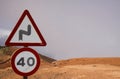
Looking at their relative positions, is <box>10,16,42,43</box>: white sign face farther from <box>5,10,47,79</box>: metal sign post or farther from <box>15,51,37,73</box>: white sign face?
<box>15,51,37,73</box>: white sign face

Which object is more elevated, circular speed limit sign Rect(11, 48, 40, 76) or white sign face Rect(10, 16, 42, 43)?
white sign face Rect(10, 16, 42, 43)

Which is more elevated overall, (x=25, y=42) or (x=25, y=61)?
(x=25, y=42)

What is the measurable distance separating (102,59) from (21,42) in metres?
39.6

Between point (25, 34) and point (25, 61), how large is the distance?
0.50 meters

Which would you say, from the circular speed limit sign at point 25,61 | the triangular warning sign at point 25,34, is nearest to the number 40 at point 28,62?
the circular speed limit sign at point 25,61

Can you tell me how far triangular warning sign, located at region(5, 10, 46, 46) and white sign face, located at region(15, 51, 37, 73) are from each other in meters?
0.19

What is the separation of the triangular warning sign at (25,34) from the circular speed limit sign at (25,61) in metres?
0.15

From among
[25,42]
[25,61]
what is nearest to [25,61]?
[25,61]

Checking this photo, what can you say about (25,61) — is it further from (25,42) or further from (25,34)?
(25,34)

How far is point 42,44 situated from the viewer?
6305mm

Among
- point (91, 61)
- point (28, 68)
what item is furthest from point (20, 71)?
point (91, 61)

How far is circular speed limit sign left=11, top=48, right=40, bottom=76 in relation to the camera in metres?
6.12

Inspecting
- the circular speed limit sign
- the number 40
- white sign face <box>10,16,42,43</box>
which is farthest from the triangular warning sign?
the number 40

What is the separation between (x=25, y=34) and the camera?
6.25 m
